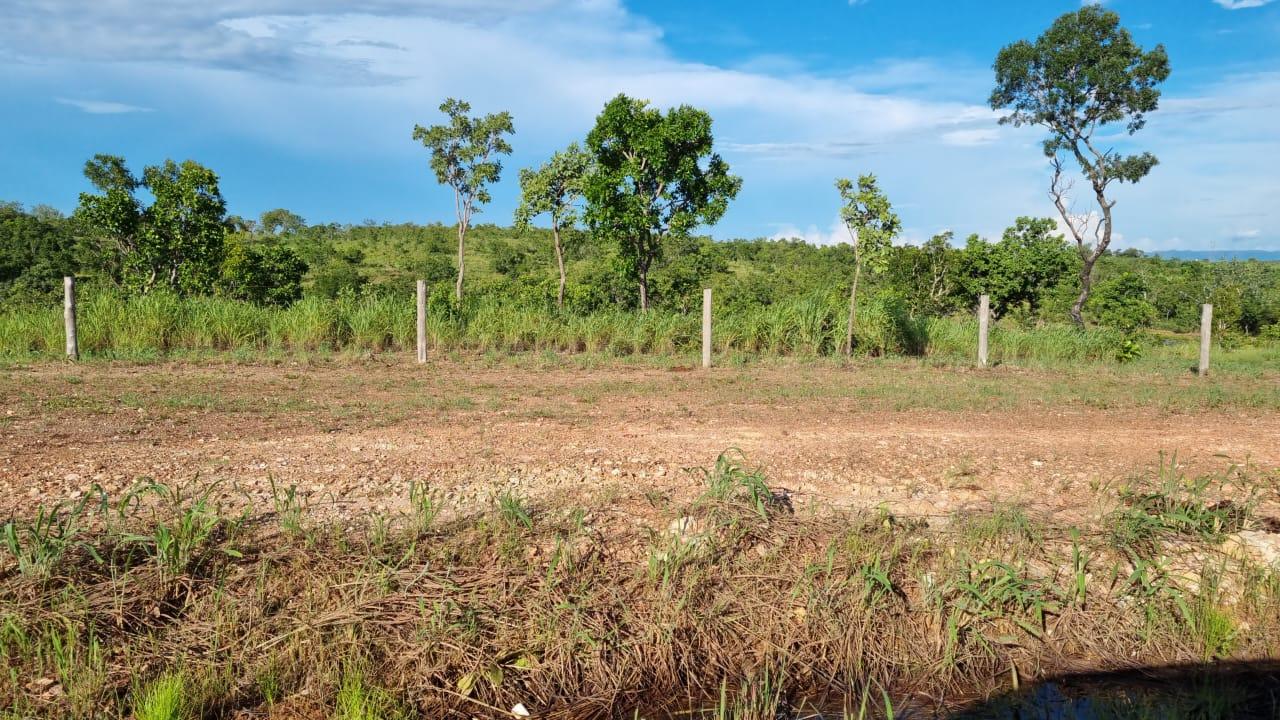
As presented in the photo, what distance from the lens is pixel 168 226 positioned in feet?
56.2

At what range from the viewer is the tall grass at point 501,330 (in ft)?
40.2

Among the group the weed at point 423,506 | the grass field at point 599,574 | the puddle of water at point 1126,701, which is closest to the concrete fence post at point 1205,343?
the grass field at point 599,574

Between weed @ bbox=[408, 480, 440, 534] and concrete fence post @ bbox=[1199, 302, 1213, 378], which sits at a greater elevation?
concrete fence post @ bbox=[1199, 302, 1213, 378]

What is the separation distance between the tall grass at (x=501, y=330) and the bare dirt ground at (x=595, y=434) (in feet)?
6.59

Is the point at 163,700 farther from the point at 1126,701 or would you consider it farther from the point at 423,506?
the point at 1126,701

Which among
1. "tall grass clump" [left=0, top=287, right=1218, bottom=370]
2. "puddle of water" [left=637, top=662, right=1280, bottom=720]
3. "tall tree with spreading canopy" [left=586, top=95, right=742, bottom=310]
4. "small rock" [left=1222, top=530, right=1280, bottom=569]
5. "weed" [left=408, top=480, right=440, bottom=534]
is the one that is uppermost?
"tall tree with spreading canopy" [left=586, top=95, right=742, bottom=310]

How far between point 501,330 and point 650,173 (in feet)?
12.7

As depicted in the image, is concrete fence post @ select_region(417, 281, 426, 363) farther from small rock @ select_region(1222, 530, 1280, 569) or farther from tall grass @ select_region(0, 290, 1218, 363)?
small rock @ select_region(1222, 530, 1280, 569)

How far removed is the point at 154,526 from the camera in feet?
12.4

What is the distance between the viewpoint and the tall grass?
1224 centimetres

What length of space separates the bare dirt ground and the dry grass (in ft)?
1.54

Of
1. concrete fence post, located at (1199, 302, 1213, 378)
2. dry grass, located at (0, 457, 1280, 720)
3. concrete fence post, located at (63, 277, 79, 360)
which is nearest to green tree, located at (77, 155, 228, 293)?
concrete fence post, located at (63, 277, 79, 360)

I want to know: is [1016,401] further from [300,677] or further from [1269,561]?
[300,677]

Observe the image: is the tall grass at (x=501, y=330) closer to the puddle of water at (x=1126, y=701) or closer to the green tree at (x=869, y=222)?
A: the green tree at (x=869, y=222)
